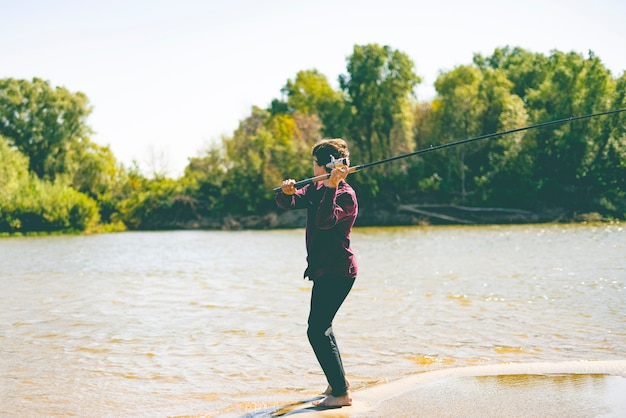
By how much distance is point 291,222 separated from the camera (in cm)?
5406

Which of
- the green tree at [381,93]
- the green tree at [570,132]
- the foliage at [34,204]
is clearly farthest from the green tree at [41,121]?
the green tree at [570,132]

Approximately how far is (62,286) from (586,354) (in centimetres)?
1258

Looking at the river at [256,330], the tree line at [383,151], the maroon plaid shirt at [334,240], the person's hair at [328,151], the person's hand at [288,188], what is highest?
the tree line at [383,151]

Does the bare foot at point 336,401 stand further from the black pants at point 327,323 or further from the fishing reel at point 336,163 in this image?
the fishing reel at point 336,163

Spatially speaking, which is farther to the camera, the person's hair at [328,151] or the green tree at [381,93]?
the green tree at [381,93]

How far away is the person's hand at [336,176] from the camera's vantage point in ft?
16.0

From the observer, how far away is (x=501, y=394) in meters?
5.18

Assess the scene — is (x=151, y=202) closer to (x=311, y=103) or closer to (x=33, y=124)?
(x=33, y=124)

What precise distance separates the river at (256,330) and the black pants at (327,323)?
2.58 ft

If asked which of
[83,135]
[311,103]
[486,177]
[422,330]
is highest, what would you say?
[311,103]

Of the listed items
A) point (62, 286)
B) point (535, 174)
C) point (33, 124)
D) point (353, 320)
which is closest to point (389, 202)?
point (535, 174)

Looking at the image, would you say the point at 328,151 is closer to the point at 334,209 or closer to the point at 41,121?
the point at 334,209

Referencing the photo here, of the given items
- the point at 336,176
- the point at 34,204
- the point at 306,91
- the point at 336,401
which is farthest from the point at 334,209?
the point at 306,91

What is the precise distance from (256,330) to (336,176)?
4959 millimetres
